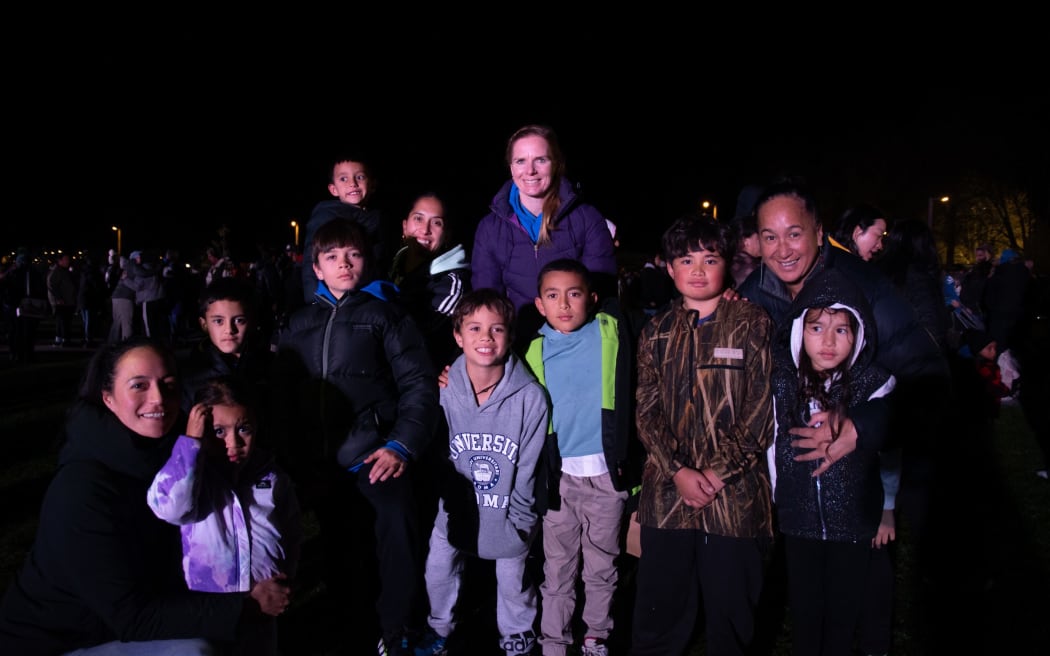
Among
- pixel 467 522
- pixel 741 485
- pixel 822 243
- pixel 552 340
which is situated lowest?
pixel 467 522

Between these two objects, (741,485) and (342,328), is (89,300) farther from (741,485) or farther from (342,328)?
(741,485)

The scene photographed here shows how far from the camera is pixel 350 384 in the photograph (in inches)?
126

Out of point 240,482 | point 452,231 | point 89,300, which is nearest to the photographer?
point 240,482

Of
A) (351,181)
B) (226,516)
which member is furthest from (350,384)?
(351,181)

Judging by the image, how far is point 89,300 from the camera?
1518cm

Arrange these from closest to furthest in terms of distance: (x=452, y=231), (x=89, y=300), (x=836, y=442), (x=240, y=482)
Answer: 1. (x=240, y=482)
2. (x=836, y=442)
3. (x=452, y=231)
4. (x=89, y=300)

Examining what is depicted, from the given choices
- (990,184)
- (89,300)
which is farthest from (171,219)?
(990,184)

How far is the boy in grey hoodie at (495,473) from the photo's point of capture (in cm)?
322

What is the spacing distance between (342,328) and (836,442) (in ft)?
7.08

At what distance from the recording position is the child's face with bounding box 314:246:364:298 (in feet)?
10.8

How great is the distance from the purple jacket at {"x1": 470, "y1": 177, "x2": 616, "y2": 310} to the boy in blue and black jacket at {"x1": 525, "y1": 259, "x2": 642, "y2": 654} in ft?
0.97

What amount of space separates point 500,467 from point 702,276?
1.25 metres

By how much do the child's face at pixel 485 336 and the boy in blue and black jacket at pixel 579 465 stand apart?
0.88 feet

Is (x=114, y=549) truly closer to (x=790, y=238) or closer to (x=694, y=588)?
(x=694, y=588)
